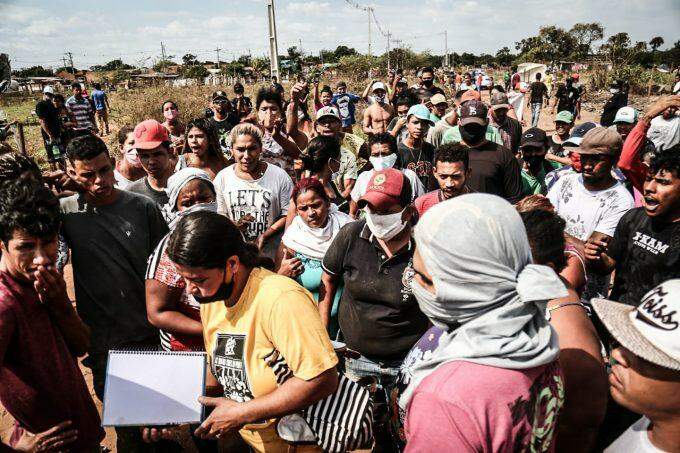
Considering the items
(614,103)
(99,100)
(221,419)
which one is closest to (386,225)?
(221,419)

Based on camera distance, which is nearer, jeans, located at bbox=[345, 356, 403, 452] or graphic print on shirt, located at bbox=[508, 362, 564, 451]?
graphic print on shirt, located at bbox=[508, 362, 564, 451]

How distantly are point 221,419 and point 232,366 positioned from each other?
0.21 meters

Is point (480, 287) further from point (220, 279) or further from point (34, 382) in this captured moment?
point (34, 382)

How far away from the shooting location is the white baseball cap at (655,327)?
1094 mm

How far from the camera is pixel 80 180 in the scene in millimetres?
2531

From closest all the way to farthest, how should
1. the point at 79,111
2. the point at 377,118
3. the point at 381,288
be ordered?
1. the point at 381,288
2. the point at 377,118
3. the point at 79,111

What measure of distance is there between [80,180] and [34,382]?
1.22 m

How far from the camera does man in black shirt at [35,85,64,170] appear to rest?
978 centimetres

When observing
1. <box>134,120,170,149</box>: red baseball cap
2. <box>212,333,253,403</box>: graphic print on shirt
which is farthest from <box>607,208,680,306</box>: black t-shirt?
<box>134,120,170,149</box>: red baseball cap

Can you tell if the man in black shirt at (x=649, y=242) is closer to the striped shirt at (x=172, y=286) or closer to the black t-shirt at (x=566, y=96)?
the striped shirt at (x=172, y=286)

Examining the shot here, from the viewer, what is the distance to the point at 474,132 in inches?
179

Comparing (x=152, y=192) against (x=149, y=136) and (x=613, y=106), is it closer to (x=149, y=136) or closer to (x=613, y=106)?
(x=149, y=136)

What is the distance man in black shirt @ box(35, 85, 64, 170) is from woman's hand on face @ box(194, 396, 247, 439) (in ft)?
34.6

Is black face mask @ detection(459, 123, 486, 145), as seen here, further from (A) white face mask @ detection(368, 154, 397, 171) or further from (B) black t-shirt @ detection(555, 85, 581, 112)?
(B) black t-shirt @ detection(555, 85, 581, 112)
